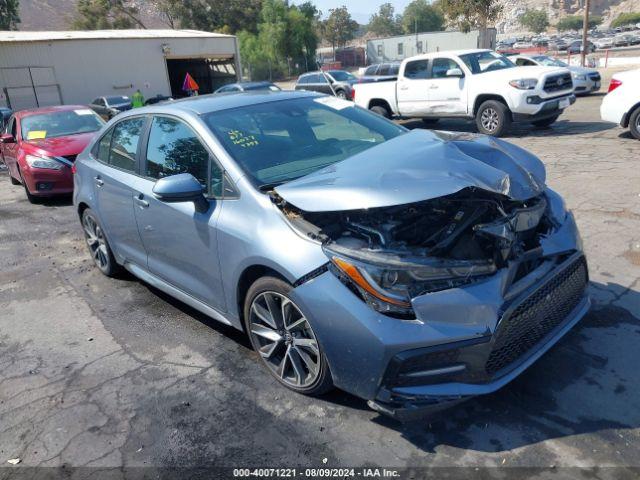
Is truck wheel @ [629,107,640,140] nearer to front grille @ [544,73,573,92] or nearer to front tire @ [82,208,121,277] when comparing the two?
front grille @ [544,73,573,92]

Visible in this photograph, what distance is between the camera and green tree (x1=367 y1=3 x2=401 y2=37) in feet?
424

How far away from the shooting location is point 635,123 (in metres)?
9.63

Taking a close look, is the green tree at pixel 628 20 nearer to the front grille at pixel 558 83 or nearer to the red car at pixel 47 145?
the front grille at pixel 558 83

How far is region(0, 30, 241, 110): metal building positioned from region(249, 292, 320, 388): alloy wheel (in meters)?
29.6

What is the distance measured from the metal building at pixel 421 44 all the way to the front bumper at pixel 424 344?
112ft

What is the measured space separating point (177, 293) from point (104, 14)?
72.6 m

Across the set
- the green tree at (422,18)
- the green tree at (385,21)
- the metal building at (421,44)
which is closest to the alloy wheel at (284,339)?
the metal building at (421,44)

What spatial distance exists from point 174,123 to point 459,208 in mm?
2221

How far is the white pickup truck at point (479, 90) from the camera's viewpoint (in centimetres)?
1120

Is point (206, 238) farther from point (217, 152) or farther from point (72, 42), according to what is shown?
point (72, 42)

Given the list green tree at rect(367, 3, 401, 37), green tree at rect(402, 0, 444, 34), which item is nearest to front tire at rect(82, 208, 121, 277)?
green tree at rect(402, 0, 444, 34)

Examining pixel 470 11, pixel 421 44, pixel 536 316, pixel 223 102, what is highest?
pixel 470 11

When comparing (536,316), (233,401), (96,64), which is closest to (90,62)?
(96,64)

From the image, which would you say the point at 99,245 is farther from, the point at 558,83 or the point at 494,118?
the point at 558,83
